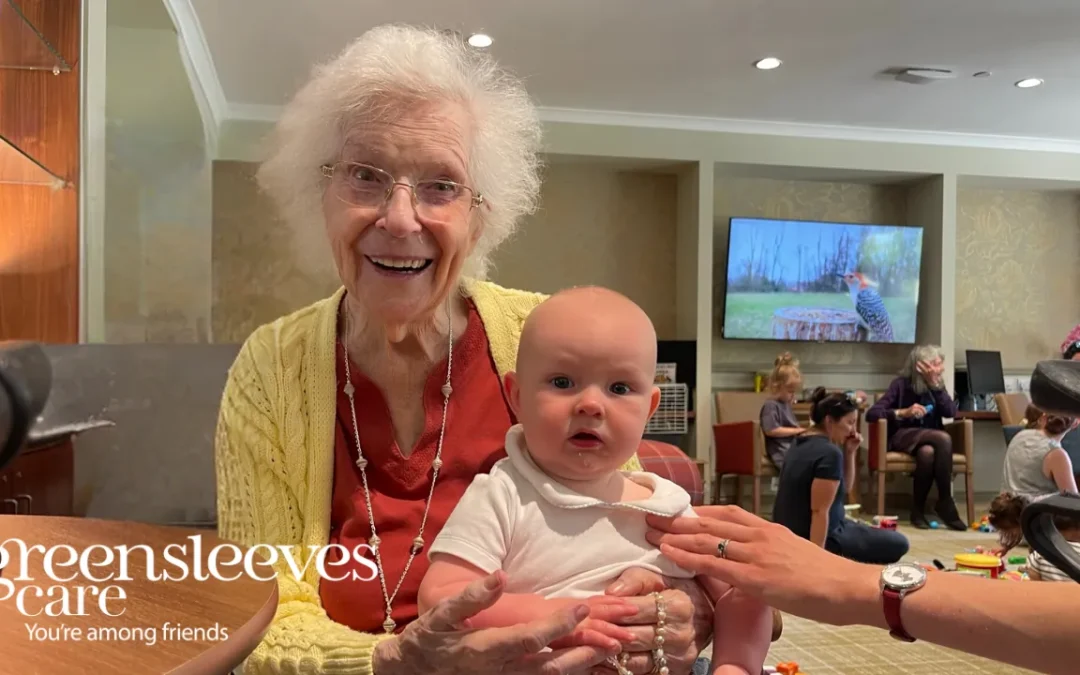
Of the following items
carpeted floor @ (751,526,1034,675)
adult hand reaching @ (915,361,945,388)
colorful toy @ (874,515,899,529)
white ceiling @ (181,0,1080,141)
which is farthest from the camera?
adult hand reaching @ (915,361,945,388)

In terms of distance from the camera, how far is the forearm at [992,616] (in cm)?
92

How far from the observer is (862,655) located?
3057 mm

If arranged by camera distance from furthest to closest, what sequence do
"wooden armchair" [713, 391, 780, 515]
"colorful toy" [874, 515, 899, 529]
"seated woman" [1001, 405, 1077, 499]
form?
"wooden armchair" [713, 391, 780, 515] → "colorful toy" [874, 515, 899, 529] → "seated woman" [1001, 405, 1077, 499]

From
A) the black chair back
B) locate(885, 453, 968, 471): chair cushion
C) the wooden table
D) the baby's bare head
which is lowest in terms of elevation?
locate(885, 453, 968, 471): chair cushion

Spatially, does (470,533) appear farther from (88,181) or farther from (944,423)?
(944,423)

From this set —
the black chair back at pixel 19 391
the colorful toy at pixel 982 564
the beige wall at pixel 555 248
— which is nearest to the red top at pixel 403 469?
the black chair back at pixel 19 391

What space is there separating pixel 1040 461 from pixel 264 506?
4293mm

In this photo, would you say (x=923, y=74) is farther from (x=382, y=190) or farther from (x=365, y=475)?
(x=365, y=475)

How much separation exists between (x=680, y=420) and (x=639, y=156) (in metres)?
2.16

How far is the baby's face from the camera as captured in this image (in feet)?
3.48


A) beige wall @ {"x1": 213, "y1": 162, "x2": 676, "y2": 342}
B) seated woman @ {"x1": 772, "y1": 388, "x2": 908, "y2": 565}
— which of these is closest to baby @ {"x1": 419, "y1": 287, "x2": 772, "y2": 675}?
seated woman @ {"x1": 772, "y1": 388, "x2": 908, "y2": 565}

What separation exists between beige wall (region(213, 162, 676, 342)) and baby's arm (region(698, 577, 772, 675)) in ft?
17.6

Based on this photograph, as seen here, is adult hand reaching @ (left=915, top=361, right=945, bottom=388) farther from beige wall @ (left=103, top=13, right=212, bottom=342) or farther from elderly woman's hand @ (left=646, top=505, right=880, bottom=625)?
elderly woman's hand @ (left=646, top=505, right=880, bottom=625)

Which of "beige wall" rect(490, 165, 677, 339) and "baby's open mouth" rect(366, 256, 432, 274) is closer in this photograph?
"baby's open mouth" rect(366, 256, 432, 274)
